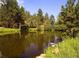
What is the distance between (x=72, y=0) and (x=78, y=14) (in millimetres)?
1958

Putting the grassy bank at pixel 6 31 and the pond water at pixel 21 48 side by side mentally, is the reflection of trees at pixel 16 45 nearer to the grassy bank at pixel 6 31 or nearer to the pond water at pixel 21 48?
the pond water at pixel 21 48

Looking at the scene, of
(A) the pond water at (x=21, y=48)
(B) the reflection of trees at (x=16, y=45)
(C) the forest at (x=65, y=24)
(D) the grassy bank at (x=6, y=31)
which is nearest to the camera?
(C) the forest at (x=65, y=24)

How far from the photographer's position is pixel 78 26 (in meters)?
10.3

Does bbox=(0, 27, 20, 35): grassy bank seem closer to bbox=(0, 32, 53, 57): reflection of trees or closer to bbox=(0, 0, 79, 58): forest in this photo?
bbox=(0, 0, 79, 58): forest

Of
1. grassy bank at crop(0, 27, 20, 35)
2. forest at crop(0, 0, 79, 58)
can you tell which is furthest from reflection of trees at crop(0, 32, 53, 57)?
grassy bank at crop(0, 27, 20, 35)

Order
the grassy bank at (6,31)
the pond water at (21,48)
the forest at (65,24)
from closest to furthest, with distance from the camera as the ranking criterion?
the forest at (65,24), the pond water at (21,48), the grassy bank at (6,31)

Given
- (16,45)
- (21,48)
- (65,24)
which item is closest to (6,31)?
(16,45)

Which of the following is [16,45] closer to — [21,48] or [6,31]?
[21,48]

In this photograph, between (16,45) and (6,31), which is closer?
(16,45)

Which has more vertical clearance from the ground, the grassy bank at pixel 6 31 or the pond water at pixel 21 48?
the grassy bank at pixel 6 31

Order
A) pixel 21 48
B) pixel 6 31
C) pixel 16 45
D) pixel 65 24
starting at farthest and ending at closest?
pixel 6 31, pixel 16 45, pixel 21 48, pixel 65 24

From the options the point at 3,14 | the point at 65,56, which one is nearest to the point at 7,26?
the point at 3,14

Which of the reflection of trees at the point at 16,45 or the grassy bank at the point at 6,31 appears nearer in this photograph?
the reflection of trees at the point at 16,45

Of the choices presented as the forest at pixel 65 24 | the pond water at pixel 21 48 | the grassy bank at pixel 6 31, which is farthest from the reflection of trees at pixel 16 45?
the grassy bank at pixel 6 31
